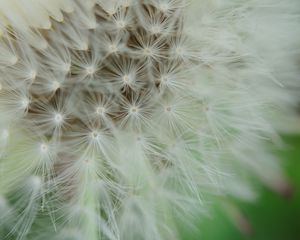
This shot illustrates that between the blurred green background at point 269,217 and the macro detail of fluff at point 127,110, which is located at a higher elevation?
the macro detail of fluff at point 127,110

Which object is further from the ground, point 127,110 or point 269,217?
point 127,110

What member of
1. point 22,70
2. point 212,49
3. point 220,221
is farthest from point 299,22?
point 22,70

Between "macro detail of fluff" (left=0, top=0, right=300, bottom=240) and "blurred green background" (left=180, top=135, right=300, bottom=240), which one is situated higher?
"macro detail of fluff" (left=0, top=0, right=300, bottom=240)

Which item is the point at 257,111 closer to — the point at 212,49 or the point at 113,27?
the point at 212,49
